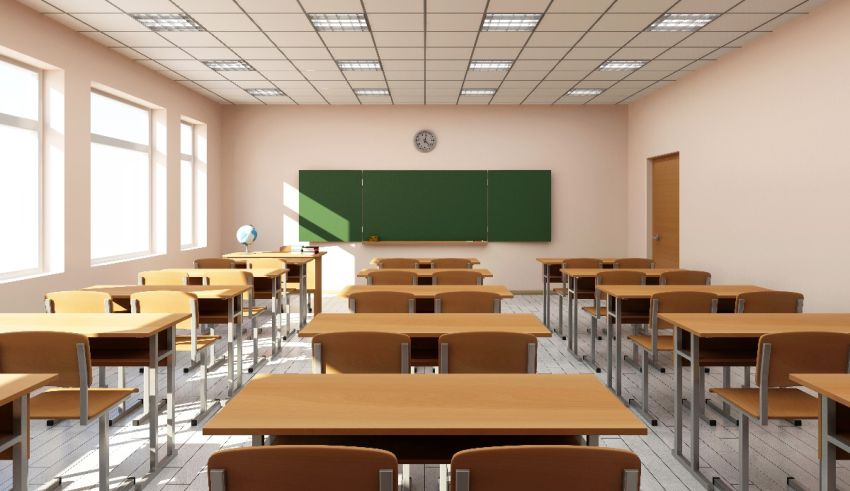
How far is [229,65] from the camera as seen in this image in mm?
7992

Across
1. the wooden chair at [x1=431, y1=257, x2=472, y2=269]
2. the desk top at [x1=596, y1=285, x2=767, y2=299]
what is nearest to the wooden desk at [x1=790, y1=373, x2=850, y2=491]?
the desk top at [x1=596, y1=285, x2=767, y2=299]

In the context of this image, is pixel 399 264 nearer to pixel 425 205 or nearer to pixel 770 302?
pixel 425 205

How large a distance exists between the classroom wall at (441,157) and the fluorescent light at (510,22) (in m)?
4.54

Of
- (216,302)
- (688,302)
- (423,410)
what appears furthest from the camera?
(216,302)

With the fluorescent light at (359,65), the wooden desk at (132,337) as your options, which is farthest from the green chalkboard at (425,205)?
the wooden desk at (132,337)

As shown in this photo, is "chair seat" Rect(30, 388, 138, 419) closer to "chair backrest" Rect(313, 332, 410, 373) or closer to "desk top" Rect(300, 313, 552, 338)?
"desk top" Rect(300, 313, 552, 338)

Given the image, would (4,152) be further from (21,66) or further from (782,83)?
(782,83)

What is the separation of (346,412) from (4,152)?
5390mm

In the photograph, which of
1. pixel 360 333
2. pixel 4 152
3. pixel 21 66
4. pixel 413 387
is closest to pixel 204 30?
pixel 21 66

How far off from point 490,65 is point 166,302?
17.0ft

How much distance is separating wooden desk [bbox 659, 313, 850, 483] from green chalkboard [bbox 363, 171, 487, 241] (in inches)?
290

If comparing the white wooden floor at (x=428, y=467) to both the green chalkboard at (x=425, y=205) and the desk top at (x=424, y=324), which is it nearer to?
the desk top at (x=424, y=324)

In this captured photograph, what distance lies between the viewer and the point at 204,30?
6469 millimetres

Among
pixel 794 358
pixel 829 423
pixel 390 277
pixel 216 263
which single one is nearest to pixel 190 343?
pixel 390 277
